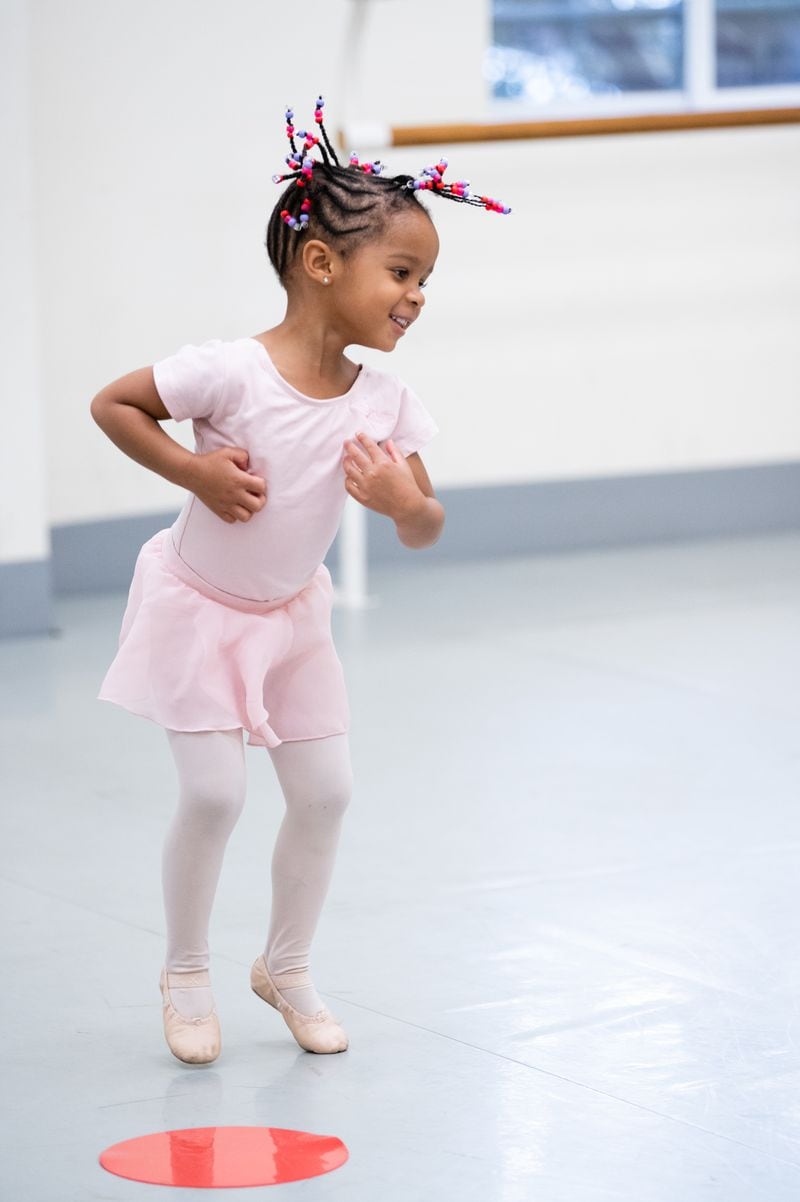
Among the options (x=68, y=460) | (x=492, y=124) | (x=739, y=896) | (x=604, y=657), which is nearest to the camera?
(x=739, y=896)

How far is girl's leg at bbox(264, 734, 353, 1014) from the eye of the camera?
170 cm

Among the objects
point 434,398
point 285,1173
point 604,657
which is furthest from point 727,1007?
point 434,398

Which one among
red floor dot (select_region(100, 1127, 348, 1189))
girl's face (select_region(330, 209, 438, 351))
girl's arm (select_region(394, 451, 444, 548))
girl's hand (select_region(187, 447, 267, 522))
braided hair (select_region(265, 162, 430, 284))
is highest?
braided hair (select_region(265, 162, 430, 284))

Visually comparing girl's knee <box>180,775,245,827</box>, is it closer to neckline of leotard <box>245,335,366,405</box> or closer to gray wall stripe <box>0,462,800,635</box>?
neckline of leotard <box>245,335,366,405</box>

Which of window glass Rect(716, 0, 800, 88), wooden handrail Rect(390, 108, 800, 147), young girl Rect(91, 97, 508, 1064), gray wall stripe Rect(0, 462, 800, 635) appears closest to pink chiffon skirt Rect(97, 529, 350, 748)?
young girl Rect(91, 97, 508, 1064)

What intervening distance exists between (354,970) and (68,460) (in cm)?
243

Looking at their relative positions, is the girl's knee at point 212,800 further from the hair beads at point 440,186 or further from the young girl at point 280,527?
the hair beads at point 440,186

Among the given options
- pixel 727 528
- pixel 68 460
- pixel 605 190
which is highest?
pixel 605 190

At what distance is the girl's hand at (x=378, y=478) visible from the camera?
5.29ft

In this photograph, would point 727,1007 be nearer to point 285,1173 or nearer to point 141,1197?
point 285,1173

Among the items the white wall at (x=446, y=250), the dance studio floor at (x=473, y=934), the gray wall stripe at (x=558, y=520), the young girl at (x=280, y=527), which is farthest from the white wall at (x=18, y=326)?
the young girl at (x=280, y=527)

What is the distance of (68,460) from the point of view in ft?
13.5

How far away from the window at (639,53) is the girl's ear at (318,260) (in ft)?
10.4

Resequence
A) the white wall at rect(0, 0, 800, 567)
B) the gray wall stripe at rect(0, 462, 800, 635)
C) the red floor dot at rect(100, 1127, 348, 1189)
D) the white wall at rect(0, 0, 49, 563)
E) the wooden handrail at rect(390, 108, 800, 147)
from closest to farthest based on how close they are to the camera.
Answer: the red floor dot at rect(100, 1127, 348, 1189), the white wall at rect(0, 0, 49, 563), the wooden handrail at rect(390, 108, 800, 147), the white wall at rect(0, 0, 800, 567), the gray wall stripe at rect(0, 462, 800, 635)
